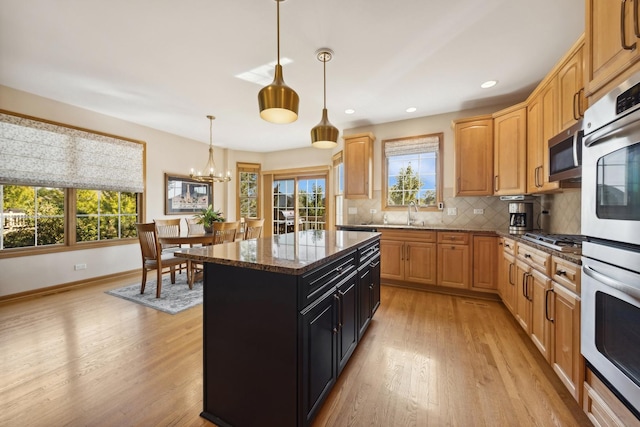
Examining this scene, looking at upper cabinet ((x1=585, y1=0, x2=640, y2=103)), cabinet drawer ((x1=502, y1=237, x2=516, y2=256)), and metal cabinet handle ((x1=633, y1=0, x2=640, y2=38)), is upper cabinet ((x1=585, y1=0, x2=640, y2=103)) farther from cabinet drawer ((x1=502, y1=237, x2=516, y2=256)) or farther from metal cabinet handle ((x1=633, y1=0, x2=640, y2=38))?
cabinet drawer ((x1=502, y1=237, x2=516, y2=256))

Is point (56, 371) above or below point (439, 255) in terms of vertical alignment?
below

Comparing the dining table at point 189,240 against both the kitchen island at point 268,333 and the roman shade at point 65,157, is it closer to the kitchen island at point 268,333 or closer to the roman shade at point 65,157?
the roman shade at point 65,157

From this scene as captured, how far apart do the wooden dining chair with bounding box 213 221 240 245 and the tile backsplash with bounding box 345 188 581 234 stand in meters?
2.02

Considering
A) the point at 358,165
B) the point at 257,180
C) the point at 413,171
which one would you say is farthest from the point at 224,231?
the point at 413,171

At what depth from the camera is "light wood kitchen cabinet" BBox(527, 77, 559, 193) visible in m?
2.30

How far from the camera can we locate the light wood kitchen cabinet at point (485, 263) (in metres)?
3.22

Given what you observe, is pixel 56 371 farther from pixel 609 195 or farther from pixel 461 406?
pixel 609 195

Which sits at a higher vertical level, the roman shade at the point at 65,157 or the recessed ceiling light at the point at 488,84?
the recessed ceiling light at the point at 488,84

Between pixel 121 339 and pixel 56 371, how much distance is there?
474mm

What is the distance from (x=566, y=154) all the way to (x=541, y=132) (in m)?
0.76

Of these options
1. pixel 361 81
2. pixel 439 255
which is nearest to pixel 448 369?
pixel 439 255

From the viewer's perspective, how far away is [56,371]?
6.15 ft

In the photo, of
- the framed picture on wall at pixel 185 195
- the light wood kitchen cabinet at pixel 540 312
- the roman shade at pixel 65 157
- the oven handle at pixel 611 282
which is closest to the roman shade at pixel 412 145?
the light wood kitchen cabinet at pixel 540 312

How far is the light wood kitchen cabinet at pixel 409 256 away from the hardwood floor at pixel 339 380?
0.74 metres
